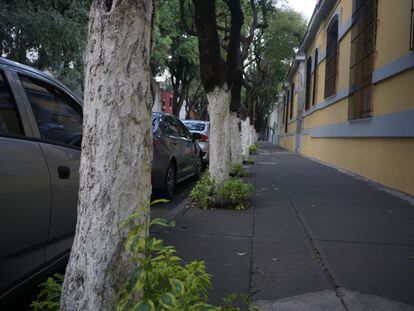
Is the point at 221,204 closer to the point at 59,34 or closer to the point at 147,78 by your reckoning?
the point at 147,78

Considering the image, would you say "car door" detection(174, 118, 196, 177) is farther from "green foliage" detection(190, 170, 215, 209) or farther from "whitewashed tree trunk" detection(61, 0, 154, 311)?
"whitewashed tree trunk" detection(61, 0, 154, 311)

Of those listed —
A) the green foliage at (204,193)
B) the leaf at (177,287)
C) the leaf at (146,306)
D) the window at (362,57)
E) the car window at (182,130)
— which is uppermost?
the window at (362,57)

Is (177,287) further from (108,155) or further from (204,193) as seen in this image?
(204,193)

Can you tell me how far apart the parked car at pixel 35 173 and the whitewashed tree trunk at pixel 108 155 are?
55cm

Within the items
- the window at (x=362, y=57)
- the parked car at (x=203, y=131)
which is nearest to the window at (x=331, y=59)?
the window at (x=362, y=57)

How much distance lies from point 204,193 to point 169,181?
1.07 m

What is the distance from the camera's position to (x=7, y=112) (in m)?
2.91

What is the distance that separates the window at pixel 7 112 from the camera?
285 cm

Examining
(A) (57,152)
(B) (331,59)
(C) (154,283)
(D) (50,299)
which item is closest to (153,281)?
(C) (154,283)

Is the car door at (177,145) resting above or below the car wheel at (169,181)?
above

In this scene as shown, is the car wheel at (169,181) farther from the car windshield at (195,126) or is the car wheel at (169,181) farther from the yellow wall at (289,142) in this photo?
the yellow wall at (289,142)

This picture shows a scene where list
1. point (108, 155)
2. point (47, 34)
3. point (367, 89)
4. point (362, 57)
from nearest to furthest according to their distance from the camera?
point (108, 155) → point (367, 89) → point (362, 57) → point (47, 34)

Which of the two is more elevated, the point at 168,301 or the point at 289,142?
the point at 289,142

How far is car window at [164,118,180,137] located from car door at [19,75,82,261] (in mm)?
4563
